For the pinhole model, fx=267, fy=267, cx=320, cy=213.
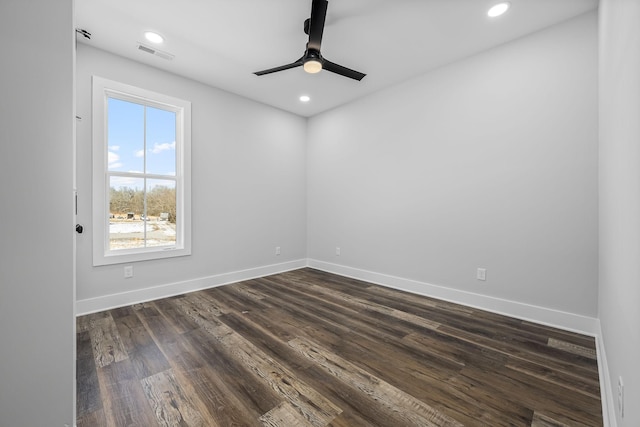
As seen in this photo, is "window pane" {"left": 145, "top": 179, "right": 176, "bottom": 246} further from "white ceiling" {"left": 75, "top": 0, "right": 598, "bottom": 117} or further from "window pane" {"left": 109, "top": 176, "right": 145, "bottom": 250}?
"white ceiling" {"left": 75, "top": 0, "right": 598, "bottom": 117}

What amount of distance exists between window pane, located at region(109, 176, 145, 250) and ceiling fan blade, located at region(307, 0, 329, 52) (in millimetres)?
2566

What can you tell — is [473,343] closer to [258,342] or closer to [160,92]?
[258,342]

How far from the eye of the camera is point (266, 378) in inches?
68.8

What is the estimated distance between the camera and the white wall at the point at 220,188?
2.81 m

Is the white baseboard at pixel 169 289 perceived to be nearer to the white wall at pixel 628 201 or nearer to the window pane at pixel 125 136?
the window pane at pixel 125 136

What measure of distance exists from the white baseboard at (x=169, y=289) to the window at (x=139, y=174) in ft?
1.29

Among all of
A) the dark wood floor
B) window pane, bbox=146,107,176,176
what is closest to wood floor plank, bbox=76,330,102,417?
the dark wood floor

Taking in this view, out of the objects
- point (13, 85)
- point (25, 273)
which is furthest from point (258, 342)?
point (13, 85)

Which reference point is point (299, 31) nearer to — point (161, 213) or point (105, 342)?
point (161, 213)

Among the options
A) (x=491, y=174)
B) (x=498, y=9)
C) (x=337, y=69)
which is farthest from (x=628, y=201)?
(x=337, y=69)

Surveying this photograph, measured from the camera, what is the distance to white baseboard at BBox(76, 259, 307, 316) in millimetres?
2821

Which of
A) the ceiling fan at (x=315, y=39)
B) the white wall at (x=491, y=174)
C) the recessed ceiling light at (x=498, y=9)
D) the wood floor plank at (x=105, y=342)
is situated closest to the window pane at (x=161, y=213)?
the wood floor plank at (x=105, y=342)

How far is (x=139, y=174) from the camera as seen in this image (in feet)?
10.5

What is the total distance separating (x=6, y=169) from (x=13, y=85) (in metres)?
0.31
